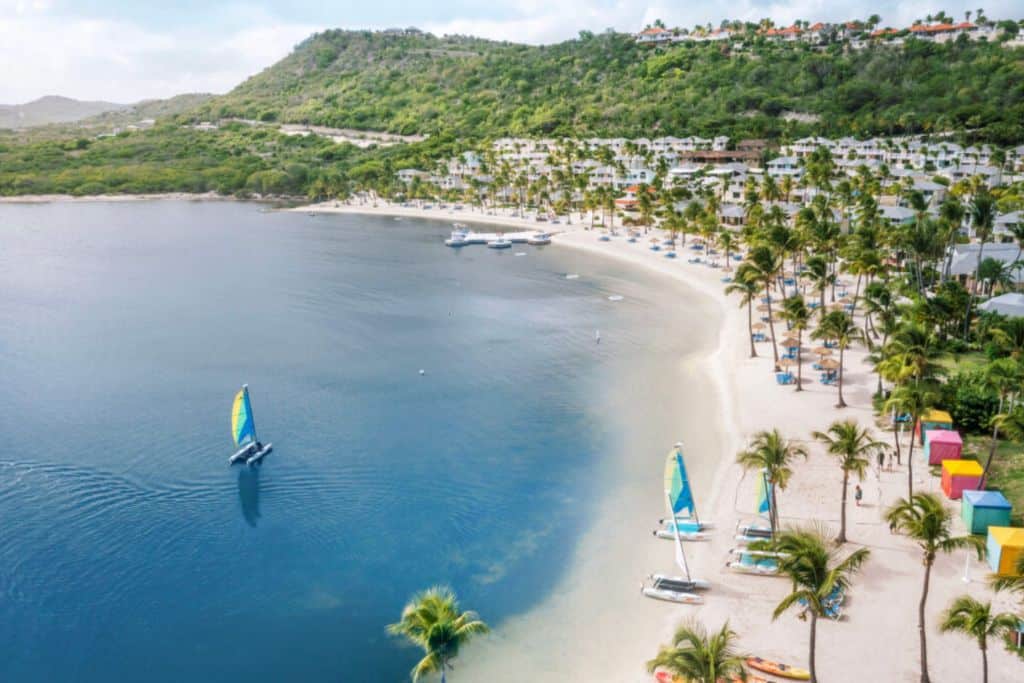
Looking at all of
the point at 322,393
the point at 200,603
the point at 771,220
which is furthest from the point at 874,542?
the point at 771,220

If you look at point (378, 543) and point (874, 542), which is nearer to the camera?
point (874, 542)

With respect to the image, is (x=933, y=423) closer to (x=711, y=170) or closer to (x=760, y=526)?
(x=760, y=526)

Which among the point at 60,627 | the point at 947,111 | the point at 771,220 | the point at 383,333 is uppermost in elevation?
the point at 947,111

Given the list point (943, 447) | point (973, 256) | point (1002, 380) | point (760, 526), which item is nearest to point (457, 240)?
point (973, 256)

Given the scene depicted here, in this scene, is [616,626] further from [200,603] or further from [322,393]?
[322,393]

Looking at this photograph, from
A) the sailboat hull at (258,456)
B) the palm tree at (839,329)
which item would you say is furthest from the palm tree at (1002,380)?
the sailboat hull at (258,456)
